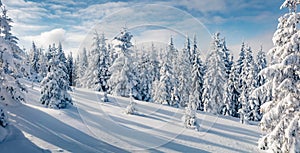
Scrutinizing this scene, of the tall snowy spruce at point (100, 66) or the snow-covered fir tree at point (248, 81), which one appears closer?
the snow-covered fir tree at point (248, 81)

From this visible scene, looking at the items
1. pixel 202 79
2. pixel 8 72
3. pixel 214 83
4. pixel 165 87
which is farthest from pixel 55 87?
pixel 202 79

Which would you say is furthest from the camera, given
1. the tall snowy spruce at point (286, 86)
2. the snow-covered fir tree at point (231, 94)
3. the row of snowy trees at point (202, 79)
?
the snow-covered fir tree at point (231, 94)

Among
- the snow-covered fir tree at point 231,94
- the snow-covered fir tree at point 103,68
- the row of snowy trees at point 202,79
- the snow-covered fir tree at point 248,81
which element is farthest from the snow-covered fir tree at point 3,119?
the snow-covered fir tree at point 231,94

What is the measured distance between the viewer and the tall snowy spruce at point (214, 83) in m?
42.3

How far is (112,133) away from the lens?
64.8 feet

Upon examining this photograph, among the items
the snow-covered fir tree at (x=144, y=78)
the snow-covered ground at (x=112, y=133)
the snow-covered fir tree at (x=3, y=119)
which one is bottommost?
the snow-covered ground at (x=112, y=133)

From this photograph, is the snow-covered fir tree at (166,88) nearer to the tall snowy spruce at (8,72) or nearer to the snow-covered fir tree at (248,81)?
the snow-covered fir tree at (248,81)

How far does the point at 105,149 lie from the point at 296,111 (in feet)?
35.6

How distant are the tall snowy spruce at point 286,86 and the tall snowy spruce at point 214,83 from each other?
2909 centimetres

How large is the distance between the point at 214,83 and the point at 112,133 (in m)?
28.2

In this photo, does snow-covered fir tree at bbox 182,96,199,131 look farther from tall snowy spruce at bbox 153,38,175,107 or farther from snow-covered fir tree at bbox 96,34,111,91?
snow-covered fir tree at bbox 96,34,111,91

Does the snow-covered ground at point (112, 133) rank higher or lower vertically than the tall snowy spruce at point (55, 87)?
lower

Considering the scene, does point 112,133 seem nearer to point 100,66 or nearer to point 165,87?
point 165,87

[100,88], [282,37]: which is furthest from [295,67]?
[100,88]
